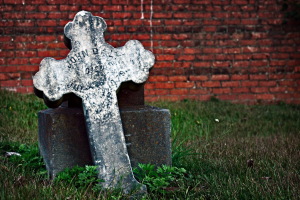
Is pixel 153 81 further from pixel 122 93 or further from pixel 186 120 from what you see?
pixel 122 93

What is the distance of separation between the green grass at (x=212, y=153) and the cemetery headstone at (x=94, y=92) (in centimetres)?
17

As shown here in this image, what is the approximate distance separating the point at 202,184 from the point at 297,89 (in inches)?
166

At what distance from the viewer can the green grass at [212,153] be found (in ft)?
6.48

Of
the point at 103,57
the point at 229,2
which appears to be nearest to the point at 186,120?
the point at 229,2

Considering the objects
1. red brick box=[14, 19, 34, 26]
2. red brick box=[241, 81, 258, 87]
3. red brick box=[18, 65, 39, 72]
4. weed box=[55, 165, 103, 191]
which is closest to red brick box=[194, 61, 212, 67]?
red brick box=[241, 81, 258, 87]

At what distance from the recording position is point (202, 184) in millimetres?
2273

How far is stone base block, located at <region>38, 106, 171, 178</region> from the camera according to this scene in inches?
86.2

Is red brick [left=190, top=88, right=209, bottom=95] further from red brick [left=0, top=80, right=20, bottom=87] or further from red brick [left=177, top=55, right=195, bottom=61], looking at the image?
red brick [left=0, top=80, right=20, bottom=87]

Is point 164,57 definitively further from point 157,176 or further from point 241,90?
point 157,176

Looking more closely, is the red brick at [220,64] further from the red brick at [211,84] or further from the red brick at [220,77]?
the red brick at [211,84]

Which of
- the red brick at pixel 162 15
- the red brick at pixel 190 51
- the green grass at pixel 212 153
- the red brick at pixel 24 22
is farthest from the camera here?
the red brick at pixel 190 51

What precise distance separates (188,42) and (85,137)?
3.63 metres

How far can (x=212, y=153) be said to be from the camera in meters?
3.12

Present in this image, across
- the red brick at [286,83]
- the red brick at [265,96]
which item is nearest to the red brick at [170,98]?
the red brick at [265,96]
